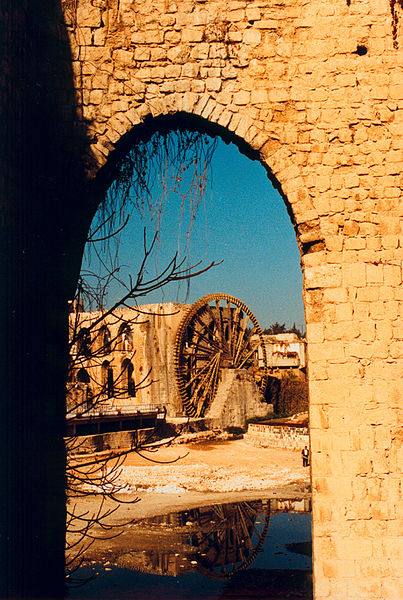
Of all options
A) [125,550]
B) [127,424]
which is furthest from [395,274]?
[127,424]

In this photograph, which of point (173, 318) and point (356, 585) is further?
point (173, 318)

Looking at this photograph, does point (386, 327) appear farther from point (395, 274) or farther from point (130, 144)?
point (130, 144)

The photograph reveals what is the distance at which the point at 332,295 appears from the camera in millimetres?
3980

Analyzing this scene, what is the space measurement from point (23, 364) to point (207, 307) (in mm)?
17741

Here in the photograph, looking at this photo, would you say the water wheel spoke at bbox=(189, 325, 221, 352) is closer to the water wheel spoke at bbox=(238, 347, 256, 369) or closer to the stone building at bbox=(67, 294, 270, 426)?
the stone building at bbox=(67, 294, 270, 426)

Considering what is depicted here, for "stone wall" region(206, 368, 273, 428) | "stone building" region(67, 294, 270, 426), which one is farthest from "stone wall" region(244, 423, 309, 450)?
"stone building" region(67, 294, 270, 426)

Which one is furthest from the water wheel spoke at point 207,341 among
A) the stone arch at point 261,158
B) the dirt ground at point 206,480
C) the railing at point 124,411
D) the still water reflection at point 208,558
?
the stone arch at point 261,158

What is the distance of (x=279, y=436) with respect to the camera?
15.0 meters

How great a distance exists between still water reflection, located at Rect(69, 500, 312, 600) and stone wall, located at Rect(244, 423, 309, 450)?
5550mm

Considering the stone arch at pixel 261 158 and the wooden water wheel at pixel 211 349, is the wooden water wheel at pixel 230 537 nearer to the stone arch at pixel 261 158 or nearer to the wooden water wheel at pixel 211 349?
the stone arch at pixel 261 158

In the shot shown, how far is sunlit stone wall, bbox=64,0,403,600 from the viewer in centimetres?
390

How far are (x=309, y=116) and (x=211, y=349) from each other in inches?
689

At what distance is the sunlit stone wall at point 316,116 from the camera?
3.90 m

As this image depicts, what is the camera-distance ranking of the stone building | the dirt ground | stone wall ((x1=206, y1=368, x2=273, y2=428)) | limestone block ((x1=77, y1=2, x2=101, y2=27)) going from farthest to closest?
the stone building
stone wall ((x1=206, y1=368, x2=273, y2=428))
the dirt ground
limestone block ((x1=77, y1=2, x2=101, y2=27))
